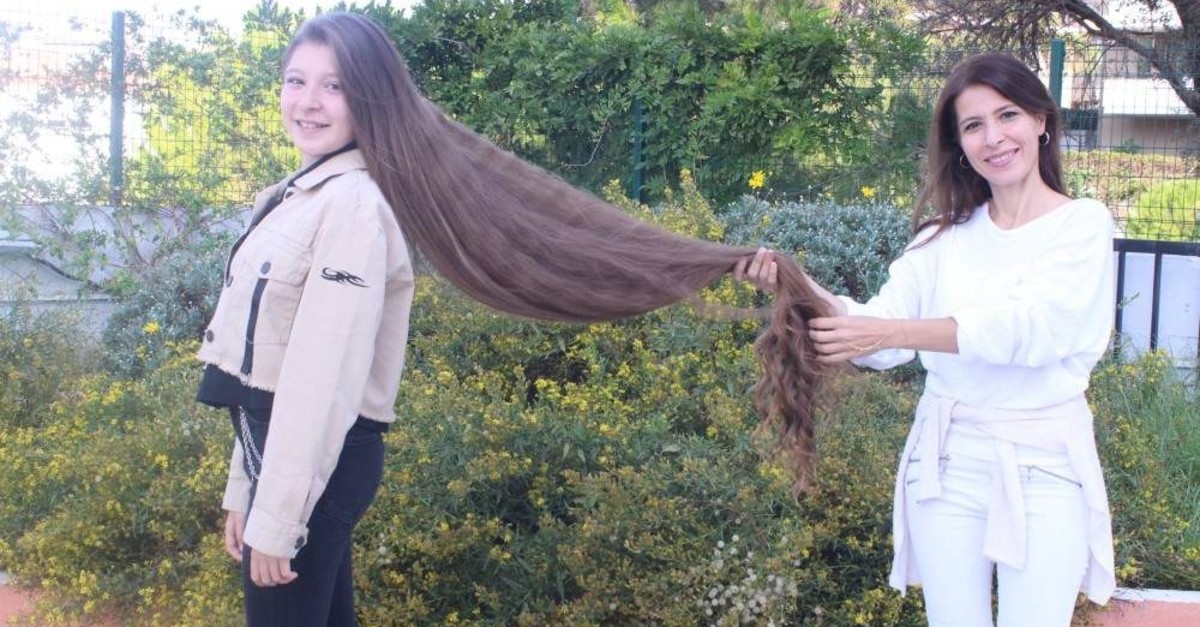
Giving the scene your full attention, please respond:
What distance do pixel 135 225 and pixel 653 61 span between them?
3.13 meters

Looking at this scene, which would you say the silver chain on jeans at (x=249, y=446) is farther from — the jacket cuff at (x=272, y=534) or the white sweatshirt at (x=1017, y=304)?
the white sweatshirt at (x=1017, y=304)

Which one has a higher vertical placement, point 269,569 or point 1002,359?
point 1002,359

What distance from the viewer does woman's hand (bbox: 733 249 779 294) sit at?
2934mm

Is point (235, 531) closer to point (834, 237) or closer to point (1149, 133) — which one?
point (834, 237)

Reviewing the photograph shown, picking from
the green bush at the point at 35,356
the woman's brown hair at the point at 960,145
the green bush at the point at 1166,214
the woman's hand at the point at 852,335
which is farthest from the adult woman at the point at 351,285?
the green bush at the point at 1166,214

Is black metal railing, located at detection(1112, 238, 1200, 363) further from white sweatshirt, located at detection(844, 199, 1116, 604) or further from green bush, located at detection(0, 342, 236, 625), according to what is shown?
green bush, located at detection(0, 342, 236, 625)

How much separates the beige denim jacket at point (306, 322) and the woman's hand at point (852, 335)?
913 mm

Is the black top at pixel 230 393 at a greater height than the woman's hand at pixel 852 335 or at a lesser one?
Answer: lesser

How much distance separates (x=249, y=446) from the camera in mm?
2586

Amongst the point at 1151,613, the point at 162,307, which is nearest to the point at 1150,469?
the point at 1151,613

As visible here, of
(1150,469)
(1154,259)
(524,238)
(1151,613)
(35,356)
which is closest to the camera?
(524,238)

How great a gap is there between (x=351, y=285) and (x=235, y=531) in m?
0.76

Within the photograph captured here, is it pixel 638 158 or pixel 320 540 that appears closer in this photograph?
pixel 320 540

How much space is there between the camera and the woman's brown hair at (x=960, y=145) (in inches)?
107
